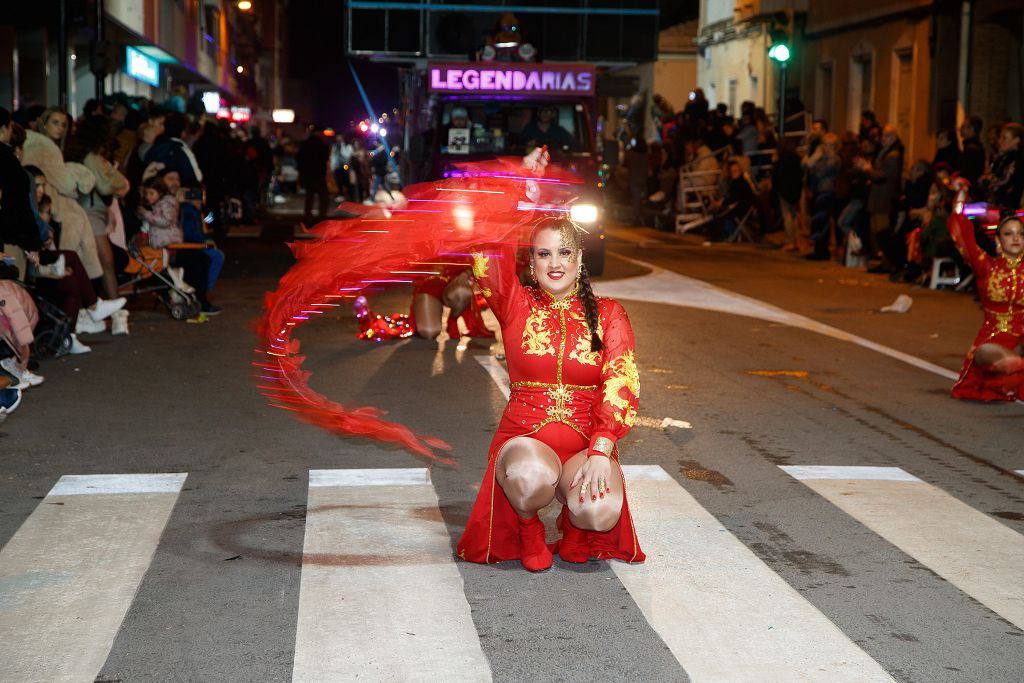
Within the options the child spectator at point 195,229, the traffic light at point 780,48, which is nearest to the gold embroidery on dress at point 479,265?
the child spectator at point 195,229

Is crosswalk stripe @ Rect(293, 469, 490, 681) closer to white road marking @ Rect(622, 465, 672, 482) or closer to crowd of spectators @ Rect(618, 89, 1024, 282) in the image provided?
white road marking @ Rect(622, 465, 672, 482)

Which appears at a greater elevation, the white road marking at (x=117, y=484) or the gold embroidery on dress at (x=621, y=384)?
the gold embroidery on dress at (x=621, y=384)

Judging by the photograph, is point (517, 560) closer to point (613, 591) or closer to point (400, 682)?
point (613, 591)

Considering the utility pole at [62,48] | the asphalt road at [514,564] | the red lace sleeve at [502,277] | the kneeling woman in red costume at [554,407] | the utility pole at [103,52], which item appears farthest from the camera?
the utility pole at [103,52]

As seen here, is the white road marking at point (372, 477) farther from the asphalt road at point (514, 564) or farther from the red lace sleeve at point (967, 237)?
the red lace sleeve at point (967, 237)

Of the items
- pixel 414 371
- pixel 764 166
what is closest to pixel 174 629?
pixel 414 371

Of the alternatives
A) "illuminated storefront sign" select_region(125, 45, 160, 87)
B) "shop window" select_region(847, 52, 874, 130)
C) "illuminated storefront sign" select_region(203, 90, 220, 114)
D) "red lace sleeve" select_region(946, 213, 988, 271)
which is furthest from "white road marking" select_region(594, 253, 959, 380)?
"illuminated storefront sign" select_region(203, 90, 220, 114)

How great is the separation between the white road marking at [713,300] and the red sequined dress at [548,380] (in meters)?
6.20

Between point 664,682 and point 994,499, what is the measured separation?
3.25 meters

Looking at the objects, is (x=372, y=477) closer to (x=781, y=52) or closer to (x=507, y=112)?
(x=507, y=112)

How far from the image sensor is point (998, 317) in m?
9.95

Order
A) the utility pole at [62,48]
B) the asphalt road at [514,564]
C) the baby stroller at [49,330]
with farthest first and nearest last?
the utility pole at [62,48], the baby stroller at [49,330], the asphalt road at [514,564]

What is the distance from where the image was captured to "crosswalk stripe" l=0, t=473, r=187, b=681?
15.2 feet

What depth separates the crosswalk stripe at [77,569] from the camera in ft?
15.2
